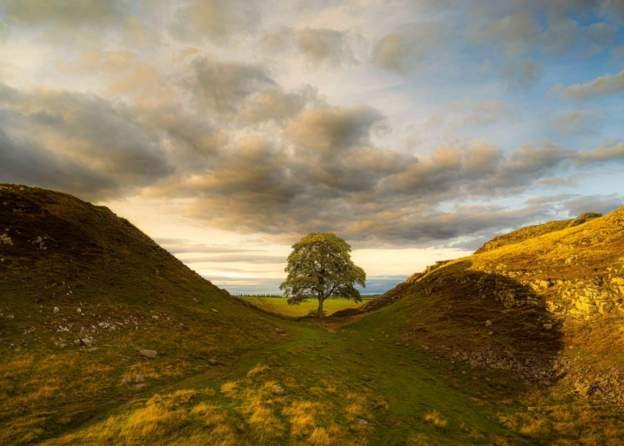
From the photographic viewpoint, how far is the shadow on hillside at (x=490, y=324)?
101ft

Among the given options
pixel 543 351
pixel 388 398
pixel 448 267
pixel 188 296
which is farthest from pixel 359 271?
pixel 388 398

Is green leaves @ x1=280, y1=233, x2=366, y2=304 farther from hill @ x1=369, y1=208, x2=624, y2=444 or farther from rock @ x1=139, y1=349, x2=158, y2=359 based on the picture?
rock @ x1=139, y1=349, x2=158, y2=359

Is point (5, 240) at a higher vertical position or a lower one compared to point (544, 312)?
higher

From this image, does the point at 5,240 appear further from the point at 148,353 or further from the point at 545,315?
the point at 545,315

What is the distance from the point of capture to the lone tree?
66.1 metres

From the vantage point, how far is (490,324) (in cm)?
3769

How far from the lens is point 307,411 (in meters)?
17.7

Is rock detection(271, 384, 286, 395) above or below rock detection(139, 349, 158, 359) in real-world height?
below

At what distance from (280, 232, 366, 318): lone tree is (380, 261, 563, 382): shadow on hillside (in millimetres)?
14808

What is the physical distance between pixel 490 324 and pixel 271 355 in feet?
78.7

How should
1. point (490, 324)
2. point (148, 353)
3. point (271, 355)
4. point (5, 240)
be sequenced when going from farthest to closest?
point (490, 324)
point (5, 240)
point (271, 355)
point (148, 353)

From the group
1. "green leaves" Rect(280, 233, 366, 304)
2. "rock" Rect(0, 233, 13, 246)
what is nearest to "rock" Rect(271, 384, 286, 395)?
"rock" Rect(0, 233, 13, 246)

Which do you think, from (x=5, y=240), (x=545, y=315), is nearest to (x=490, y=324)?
(x=545, y=315)

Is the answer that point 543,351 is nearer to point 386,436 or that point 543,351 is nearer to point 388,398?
point 388,398
